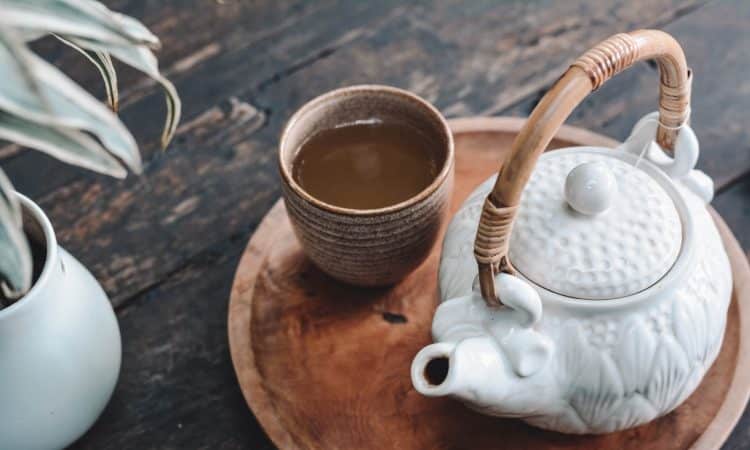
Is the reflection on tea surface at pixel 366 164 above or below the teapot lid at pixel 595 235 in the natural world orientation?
below

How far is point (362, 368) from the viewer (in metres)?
0.74

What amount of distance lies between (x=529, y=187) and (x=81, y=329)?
1.24ft

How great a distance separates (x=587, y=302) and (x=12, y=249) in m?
0.39

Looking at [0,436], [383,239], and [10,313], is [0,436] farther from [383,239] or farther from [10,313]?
[383,239]

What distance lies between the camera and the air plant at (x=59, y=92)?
1.38 feet

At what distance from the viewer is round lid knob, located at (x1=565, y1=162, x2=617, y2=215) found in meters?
0.57

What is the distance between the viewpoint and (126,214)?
91 centimetres

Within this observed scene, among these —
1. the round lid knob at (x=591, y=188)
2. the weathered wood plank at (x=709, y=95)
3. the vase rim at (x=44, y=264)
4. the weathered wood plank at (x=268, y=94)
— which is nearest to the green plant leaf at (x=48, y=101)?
the vase rim at (x=44, y=264)

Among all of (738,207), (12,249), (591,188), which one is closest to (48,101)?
(12,249)

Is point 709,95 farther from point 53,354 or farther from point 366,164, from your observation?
point 53,354

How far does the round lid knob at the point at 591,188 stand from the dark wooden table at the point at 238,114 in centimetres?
32

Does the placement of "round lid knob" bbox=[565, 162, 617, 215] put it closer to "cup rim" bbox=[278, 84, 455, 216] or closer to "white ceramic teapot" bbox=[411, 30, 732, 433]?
"white ceramic teapot" bbox=[411, 30, 732, 433]

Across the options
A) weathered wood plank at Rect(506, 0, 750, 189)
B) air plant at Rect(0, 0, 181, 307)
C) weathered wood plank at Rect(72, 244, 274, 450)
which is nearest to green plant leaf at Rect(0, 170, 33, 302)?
air plant at Rect(0, 0, 181, 307)

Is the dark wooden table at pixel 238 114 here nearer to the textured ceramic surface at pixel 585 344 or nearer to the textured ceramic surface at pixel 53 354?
the textured ceramic surface at pixel 53 354
